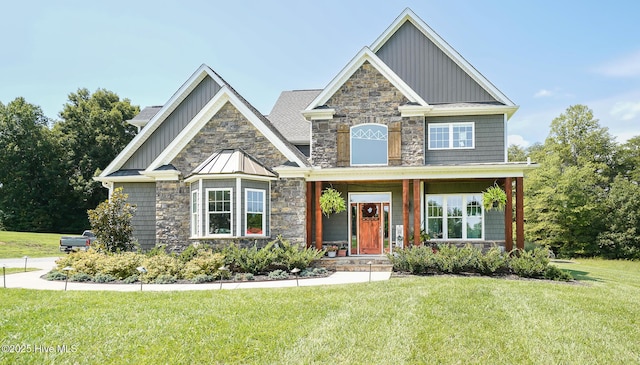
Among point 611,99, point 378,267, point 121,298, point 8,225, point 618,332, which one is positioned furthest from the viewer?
point 8,225

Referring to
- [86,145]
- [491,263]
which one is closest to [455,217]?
[491,263]

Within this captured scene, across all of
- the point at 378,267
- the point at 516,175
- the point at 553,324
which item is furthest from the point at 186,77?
the point at 553,324

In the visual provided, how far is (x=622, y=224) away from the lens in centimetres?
3372

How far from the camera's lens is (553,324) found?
26.8 ft

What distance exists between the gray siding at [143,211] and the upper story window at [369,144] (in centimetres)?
769

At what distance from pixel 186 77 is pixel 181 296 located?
11.4m

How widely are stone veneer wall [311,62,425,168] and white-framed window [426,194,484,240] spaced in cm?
198

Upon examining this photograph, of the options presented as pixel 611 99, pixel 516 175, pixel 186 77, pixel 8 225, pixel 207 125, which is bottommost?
pixel 8 225

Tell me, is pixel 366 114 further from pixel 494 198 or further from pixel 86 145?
pixel 86 145

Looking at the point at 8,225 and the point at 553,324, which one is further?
the point at 8,225

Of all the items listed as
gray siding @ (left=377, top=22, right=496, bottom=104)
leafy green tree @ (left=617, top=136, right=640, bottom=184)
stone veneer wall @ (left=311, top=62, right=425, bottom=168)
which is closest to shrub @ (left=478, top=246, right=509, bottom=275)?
stone veneer wall @ (left=311, top=62, right=425, bottom=168)

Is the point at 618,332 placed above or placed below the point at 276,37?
below

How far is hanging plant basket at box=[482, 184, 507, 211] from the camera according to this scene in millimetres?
16141

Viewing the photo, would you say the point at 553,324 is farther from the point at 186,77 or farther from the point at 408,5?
the point at 186,77
